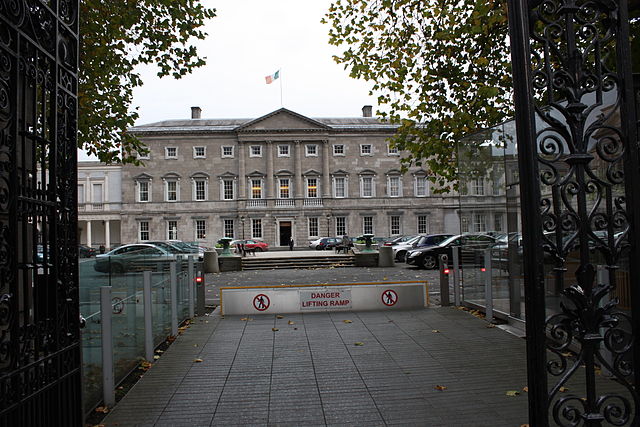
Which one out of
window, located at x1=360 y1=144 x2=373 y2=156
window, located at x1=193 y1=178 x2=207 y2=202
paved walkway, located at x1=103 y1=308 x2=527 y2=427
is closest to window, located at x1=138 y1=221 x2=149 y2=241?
window, located at x1=193 y1=178 x2=207 y2=202

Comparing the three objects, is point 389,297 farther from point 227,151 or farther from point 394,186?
point 227,151

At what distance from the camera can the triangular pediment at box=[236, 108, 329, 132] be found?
62.1 m

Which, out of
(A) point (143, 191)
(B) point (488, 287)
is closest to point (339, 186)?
(A) point (143, 191)

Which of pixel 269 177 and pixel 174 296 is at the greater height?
pixel 269 177

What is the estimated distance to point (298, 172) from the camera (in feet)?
205

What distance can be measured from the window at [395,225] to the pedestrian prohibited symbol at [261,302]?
51.3 metres

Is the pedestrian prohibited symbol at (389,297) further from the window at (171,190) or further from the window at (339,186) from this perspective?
the window at (171,190)

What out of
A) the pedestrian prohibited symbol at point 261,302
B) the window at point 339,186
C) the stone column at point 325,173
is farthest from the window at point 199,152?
the pedestrian prohibited symbol at point 261,302

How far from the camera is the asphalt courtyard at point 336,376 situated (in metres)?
5.38

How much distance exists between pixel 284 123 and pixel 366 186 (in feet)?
40.0

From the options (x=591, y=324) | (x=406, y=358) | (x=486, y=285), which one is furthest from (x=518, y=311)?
(x=591, y=324)

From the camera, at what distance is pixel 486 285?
11.1 meters

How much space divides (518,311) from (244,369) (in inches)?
215

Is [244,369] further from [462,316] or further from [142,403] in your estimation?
[462,316]
